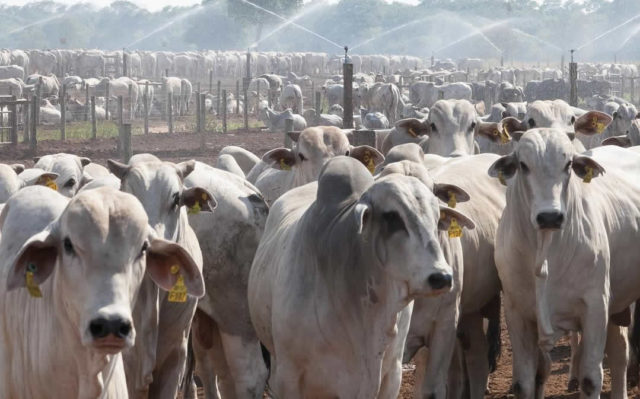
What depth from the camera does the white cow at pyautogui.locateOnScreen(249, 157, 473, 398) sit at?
5.83m

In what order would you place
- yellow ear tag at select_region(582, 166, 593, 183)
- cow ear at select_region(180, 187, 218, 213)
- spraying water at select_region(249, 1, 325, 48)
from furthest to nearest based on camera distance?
spraying water at select_region(249, 1, 325, 48), yellow ear tag at select_region(582, 166, 593, 183), cow ear at select_region(180, 187, 218, 213)

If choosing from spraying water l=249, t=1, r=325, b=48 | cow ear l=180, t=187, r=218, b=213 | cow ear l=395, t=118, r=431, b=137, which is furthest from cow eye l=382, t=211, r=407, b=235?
spraying water l=249, t=1, r=325, b=48

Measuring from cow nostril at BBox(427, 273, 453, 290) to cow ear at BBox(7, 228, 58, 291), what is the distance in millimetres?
1610

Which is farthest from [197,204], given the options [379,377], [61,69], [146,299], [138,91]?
[61,69]

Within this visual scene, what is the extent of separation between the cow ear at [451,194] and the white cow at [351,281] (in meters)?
0.59

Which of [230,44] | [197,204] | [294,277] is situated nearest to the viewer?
[294,277]

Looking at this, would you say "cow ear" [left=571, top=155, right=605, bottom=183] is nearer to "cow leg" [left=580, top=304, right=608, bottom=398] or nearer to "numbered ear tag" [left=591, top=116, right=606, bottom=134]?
"cow leg" [left=580, top=304, right=608, bottom=398]

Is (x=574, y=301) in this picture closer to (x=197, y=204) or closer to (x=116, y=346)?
(x=197, y=204)

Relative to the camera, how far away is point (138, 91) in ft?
145

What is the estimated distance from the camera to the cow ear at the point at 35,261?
5027 mm

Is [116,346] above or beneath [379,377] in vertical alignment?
above

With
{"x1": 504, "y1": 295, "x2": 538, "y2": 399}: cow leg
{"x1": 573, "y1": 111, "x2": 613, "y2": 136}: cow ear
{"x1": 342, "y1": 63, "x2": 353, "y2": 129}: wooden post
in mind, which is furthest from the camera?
{"x1": 342, "y1": 63, "x2": 353, "y2": 129}: wooden post

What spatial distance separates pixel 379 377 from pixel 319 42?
146319 mm

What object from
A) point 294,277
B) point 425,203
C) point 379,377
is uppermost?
point 425,203
